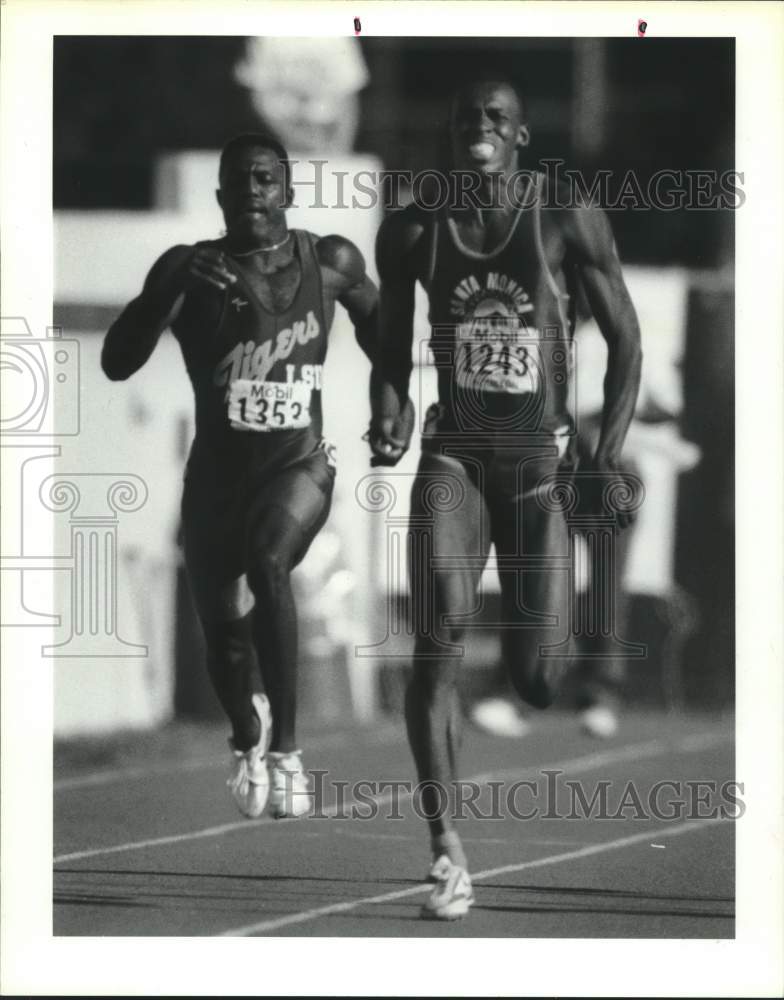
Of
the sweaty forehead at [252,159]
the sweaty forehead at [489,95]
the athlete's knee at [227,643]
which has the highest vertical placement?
the sweaty forehead at [489,95]

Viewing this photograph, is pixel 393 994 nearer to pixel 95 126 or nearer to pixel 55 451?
pixel 55 451

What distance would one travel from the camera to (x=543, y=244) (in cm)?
731

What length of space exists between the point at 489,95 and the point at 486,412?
3.22 feet

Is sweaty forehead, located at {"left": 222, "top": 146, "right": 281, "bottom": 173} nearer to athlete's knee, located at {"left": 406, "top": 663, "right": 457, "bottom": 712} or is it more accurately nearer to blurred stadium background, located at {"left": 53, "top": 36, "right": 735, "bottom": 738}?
blurred stadium background, located at {"left": 53, "top": 36, "right": 735, "bottom": 738}

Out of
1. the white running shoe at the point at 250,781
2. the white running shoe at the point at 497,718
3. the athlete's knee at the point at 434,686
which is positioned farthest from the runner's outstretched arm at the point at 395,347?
the white running shoe at the point at 250,781

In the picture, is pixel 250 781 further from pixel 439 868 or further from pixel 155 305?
pixel 155 305

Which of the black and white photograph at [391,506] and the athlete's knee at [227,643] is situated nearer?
the black and white photograph at [391,506]

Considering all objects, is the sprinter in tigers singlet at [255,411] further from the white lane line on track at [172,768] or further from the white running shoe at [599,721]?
the white running shoe at [599,721]

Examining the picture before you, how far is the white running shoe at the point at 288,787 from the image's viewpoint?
24.2 ft

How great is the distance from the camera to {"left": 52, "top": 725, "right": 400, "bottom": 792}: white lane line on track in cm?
734

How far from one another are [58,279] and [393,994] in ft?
8.06

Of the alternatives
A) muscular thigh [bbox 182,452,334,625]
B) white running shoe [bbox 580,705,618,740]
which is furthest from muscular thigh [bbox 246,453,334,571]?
white running shoe [bbox 580,705,618,740]

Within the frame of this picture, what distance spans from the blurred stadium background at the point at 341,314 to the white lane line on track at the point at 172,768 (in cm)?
7

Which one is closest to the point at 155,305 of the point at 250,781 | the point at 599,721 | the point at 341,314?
the point at 341,314
